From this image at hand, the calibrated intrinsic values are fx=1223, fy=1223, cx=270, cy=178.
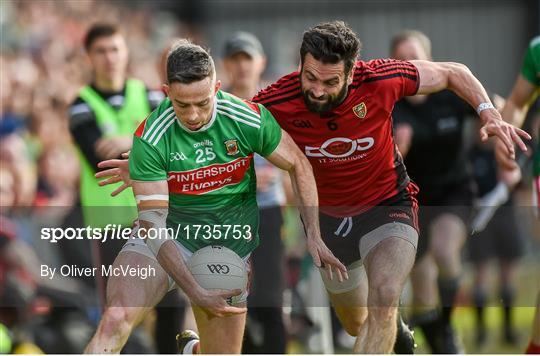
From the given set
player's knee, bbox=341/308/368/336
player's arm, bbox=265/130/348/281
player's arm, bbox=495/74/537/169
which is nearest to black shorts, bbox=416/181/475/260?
player's arm, bbox=495/74/537/169

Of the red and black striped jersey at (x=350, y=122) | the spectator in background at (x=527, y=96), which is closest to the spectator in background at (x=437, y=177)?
the spectator in background at (x=527, y=96)

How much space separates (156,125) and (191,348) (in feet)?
4.79

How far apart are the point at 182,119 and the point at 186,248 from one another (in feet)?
2.49

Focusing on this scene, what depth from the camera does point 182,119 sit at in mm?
6375

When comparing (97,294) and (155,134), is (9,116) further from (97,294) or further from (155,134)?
(155,134)

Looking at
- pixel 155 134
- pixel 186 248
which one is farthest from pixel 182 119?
pixel 186 248

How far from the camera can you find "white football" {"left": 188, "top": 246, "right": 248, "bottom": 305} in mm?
6602

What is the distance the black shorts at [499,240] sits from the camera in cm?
903

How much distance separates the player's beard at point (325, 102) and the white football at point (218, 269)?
93 cm

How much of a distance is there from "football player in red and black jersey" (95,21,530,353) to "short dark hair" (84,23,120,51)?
7.97ft

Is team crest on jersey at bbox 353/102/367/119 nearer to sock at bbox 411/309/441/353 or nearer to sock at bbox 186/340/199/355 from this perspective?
sock at bbox 186/340/199/355

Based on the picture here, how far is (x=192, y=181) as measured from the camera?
6586 mm

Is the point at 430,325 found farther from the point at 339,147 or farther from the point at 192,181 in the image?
the point at 192,181

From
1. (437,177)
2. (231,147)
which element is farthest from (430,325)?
(231,147)
